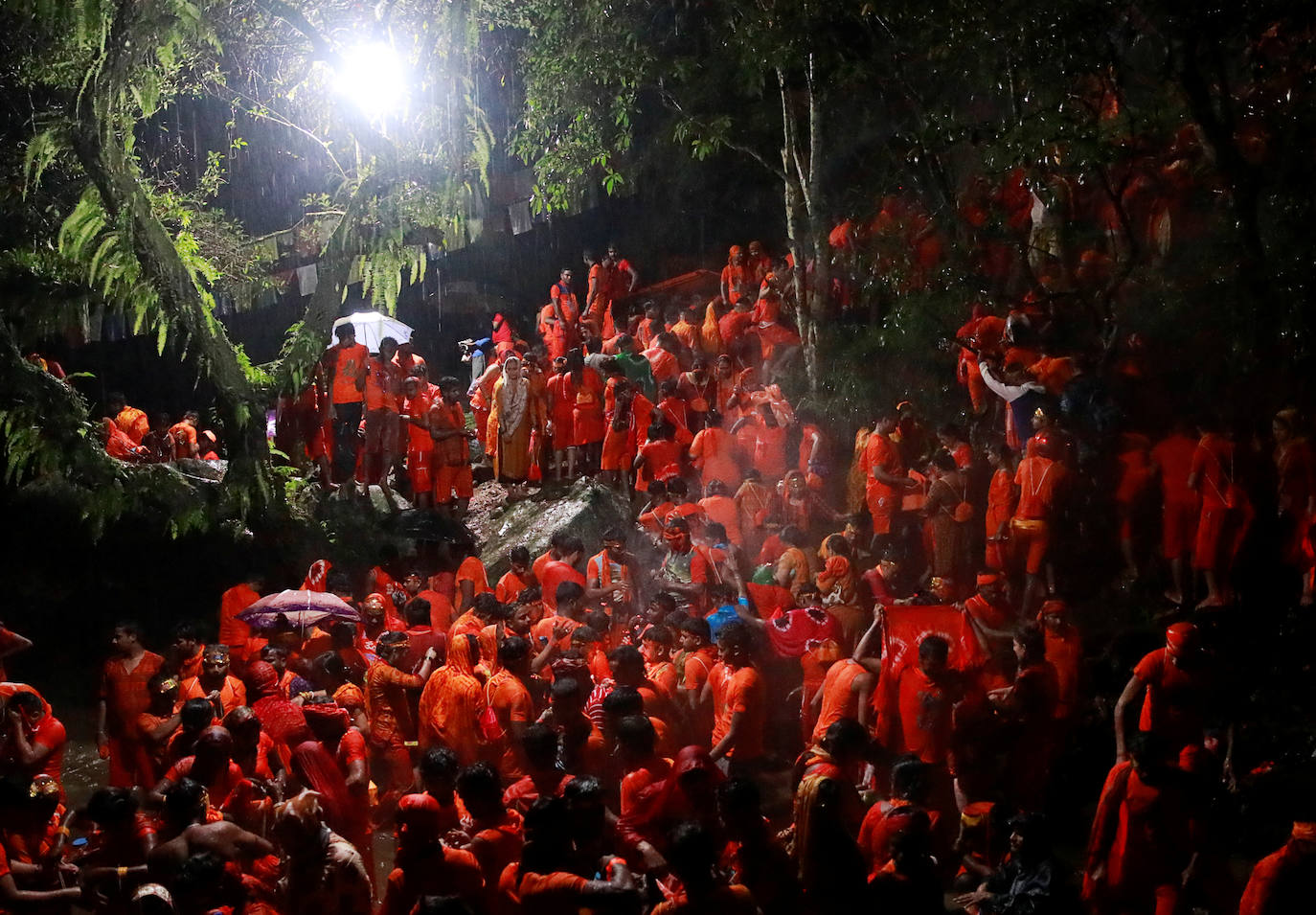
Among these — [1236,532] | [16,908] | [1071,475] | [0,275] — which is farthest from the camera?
[0,275]

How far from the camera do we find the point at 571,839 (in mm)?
5059

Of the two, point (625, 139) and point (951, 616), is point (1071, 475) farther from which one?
point (625, 139)

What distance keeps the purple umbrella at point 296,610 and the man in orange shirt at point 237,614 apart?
62 centimetres

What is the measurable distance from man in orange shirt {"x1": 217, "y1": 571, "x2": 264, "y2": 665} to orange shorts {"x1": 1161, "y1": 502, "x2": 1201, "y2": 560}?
302 inches

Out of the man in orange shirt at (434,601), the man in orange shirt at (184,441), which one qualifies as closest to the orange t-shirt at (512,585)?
the man in orange shirt at (434,601)

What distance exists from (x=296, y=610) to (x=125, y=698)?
1.39 metres

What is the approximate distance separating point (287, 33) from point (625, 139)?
5.04m

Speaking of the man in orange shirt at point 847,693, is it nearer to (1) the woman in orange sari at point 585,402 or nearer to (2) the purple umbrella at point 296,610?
(2) the purple umbrella at point 296,610

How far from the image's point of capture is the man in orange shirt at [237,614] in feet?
31.2

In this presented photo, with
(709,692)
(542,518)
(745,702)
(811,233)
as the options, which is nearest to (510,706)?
(709,692)

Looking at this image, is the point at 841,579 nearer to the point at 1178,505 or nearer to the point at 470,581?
the point at 1178,505

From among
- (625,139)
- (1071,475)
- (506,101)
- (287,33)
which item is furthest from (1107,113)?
(506,101)

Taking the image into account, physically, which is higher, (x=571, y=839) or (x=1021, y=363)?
(x=1021, y=363)

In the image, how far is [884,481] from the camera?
37.0 ft
